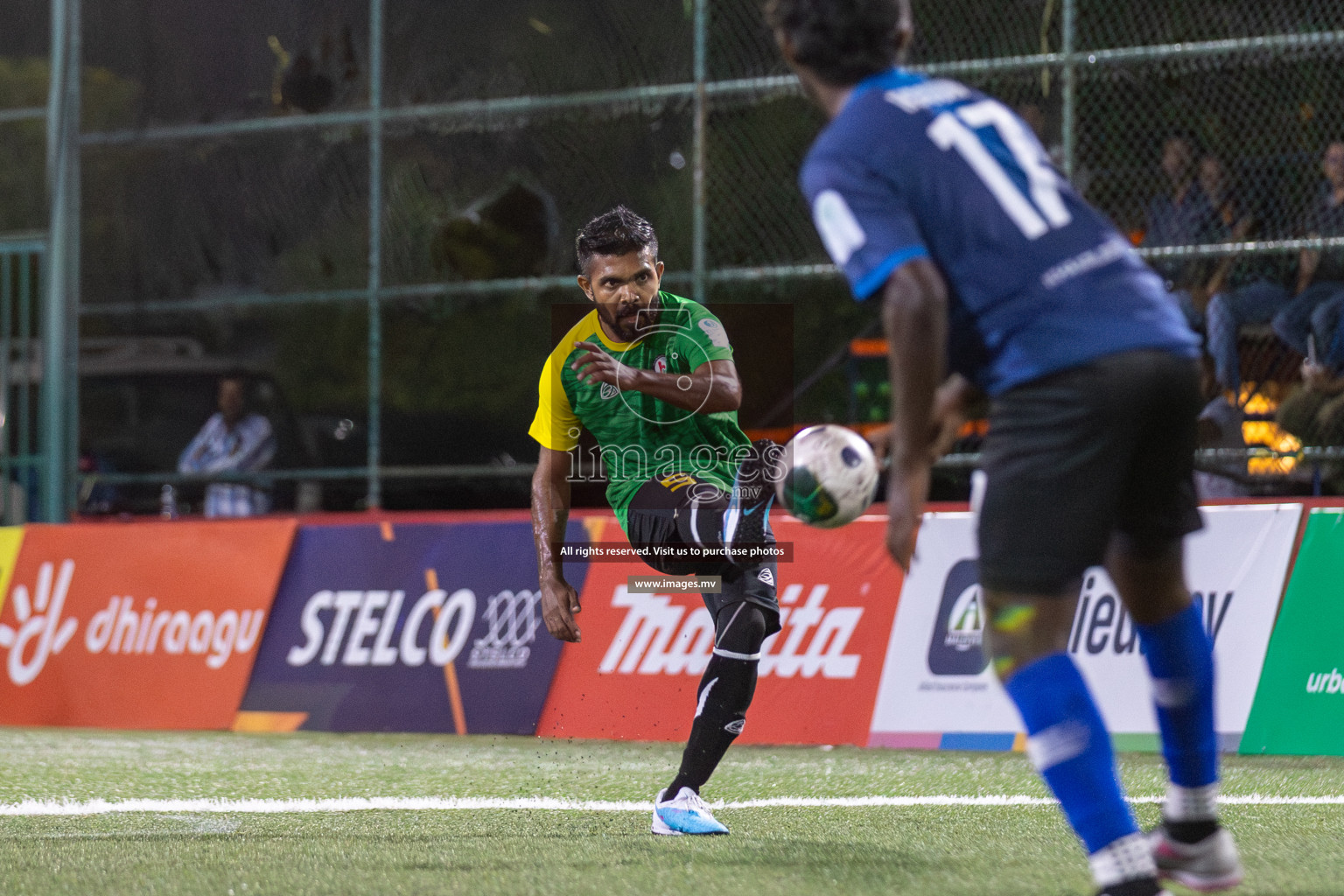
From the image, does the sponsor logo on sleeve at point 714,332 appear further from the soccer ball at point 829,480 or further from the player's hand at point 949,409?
the player's hand at point 949,409

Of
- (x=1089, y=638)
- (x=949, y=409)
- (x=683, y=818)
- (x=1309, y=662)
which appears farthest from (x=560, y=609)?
A: (x=1309, y=662)

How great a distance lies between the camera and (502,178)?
509 inches

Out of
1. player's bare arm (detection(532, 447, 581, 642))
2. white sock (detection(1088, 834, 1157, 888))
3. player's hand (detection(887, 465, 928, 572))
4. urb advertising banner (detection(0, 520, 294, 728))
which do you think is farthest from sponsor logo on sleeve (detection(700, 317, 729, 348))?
urb advertising banner (detection(0, 520, 294, 728))

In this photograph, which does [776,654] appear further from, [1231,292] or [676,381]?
[676,381]

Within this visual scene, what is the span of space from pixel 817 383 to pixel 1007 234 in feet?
26.7

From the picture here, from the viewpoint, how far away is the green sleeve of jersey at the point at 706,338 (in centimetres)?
587

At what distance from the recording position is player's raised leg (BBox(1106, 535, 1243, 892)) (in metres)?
3.89

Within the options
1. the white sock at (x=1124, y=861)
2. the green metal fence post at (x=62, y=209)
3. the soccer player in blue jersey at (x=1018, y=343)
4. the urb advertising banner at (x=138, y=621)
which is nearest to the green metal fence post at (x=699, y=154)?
the urb advertising banner at (x=138, y=621)

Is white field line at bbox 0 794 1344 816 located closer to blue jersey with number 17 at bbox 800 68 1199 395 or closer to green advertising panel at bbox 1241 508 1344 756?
green advertising panel at bbox 1241 508 1344 756

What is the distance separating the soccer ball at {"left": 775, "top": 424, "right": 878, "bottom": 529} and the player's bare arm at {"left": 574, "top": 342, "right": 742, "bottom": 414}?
723 mm

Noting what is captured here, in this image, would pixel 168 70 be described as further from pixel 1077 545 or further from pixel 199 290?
pixel 1077 545

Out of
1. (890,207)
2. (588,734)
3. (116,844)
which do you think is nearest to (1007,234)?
(890,207)

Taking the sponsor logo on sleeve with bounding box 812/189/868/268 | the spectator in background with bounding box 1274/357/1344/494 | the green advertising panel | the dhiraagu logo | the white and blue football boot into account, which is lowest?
the dhiraagu logo

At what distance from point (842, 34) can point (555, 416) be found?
8.29 feet
